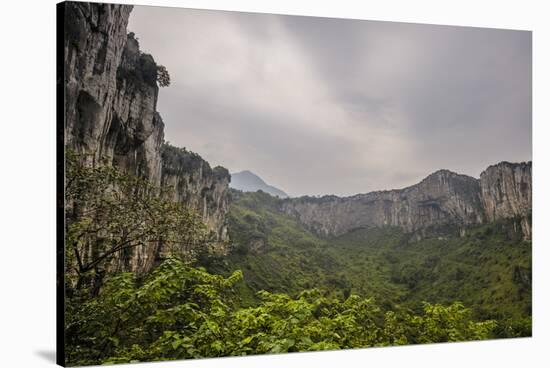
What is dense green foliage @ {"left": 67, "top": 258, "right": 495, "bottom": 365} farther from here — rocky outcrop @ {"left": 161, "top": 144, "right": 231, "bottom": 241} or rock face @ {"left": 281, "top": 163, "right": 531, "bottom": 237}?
rock face @ {"left": 281, "top": 163, "right": 531, "bottom": 237}

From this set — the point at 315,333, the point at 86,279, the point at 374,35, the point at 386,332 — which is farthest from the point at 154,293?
the point at 374,35

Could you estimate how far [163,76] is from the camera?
22.6ft

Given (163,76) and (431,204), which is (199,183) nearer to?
(163,76)

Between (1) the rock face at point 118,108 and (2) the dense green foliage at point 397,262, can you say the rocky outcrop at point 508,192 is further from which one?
(1) the rock face at point 118,108

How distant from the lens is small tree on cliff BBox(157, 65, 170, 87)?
6859 mm

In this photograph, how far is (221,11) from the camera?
707cm

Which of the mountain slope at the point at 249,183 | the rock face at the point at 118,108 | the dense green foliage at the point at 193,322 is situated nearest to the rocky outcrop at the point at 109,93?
the rock face at the point at 118,108

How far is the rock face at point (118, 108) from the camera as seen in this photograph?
6102 mm

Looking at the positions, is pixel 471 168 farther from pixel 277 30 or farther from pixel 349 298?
pixel 277 30

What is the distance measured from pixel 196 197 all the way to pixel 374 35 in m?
3.34

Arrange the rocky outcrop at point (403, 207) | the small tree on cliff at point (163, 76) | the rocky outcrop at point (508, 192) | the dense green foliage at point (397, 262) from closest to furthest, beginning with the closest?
the small tree on cliff at point (163, 76) → the dense green foliage at point (397, 262) → the rocky outcrop at point (403, 207) → the rocky outcrop at point (508, 192)

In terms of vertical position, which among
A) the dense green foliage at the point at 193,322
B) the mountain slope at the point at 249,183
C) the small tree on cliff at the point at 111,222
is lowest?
the dense green foliage at the point at 193,322

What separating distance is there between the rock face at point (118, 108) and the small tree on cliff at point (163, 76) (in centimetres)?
8

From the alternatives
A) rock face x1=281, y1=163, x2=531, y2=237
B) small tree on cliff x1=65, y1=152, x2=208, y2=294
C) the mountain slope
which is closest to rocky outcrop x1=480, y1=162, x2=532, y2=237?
rock face x1=281, y1=163, x2=531, y2=237
